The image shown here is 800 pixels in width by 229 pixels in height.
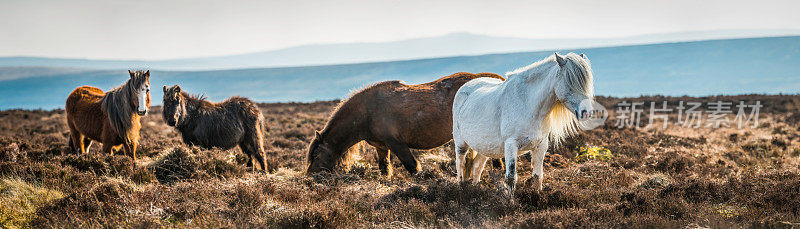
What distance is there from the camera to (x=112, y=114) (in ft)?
24.8

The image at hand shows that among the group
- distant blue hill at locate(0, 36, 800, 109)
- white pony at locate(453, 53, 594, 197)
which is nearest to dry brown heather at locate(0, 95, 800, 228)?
white pony at locate(453, 53, 594, 197)

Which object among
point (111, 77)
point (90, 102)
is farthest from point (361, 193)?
point (111, 77)

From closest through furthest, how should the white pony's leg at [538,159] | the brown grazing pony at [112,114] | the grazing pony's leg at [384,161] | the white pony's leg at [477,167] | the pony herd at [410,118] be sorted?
the pony herd at [410,118], the white pony's leg at [538,159], the white pony's leg at [477,167], the grazing pony's leg at [384,161], the brown grazing pony at [112,114]

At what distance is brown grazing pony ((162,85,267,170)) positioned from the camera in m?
8.41

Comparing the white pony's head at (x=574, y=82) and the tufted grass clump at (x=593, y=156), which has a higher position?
the white pony's head at (x=574, y=82)

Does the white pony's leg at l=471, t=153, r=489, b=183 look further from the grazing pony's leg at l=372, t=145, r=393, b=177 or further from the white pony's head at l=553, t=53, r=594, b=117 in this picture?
the grazing pony's leg at l=372, t=145, r=393, b=177

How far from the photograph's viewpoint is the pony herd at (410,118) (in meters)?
4.07

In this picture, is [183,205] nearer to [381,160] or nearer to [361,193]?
[361,193]

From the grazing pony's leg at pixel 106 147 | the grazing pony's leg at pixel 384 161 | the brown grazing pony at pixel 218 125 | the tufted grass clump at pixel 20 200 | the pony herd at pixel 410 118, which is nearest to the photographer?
the pony herd at pixel 410 118

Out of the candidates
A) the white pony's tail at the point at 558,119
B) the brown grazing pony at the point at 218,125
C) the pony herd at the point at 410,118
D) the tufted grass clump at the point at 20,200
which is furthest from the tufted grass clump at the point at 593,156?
the tufted grass clump at the point at 20,200

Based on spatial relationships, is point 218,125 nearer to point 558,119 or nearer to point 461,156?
point 461,156

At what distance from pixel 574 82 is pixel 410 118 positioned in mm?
3237

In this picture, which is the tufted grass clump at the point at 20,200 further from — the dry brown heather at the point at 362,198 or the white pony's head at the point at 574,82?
the white pony's head at the point at 574,82
